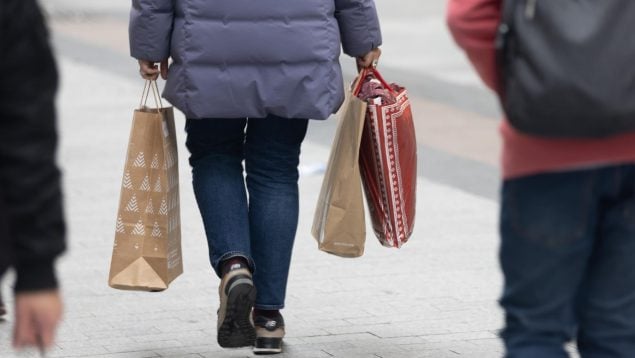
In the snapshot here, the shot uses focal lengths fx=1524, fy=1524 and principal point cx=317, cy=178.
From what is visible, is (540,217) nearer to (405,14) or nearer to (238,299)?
(238,299)

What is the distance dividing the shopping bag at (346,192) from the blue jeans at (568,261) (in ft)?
5.73

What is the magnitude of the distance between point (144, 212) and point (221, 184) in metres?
0.27

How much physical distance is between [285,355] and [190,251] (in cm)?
161

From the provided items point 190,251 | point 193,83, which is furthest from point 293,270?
point 193,83

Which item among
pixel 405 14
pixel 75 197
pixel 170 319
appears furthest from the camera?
pixel 405 14

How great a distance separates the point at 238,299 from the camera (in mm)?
4820

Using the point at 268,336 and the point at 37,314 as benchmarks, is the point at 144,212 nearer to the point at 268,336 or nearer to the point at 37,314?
the point at 268,336

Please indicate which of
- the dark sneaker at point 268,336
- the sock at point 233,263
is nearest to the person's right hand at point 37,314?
the sock at point 233,263

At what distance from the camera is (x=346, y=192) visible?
16.3ft

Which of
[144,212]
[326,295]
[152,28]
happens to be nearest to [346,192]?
[144,212]

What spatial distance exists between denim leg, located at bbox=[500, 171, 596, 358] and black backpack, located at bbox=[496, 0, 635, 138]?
150 millimetres

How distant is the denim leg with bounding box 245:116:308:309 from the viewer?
4.98 metres

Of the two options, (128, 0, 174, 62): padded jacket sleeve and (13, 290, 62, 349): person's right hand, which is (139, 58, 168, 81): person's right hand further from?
(13, 290, 62, 349): person's right hand

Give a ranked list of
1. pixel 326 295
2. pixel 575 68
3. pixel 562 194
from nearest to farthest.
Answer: pixel 575 68 → pixel 562 194 → pixel 326 295
